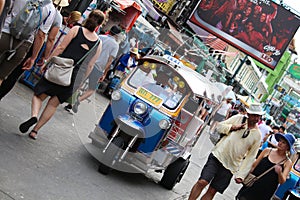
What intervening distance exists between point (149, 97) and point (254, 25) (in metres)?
17.6

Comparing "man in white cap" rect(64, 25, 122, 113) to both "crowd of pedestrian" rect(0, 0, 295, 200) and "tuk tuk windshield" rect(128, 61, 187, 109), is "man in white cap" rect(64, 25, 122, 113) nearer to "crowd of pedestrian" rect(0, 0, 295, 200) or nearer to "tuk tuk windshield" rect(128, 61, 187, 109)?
"tuk tuk windshield" rect(128, 61, 187, 109)

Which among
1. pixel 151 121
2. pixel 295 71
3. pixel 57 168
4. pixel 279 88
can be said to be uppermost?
pixel 295 71

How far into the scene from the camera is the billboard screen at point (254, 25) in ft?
77.6

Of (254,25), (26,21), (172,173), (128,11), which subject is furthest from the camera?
(254,25)

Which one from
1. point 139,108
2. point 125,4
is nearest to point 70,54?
point 139,108

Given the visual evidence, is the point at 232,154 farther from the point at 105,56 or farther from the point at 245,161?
the point at 105,56

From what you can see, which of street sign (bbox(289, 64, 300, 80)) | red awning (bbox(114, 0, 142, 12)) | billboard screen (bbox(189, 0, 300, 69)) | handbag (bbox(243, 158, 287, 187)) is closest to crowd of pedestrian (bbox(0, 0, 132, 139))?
handbag (bbox(243, 158, 287, 187))

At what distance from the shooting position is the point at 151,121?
6.96 metres

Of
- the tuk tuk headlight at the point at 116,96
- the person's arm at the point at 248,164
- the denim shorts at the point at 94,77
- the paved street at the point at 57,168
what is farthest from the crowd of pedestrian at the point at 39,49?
the person's arm at the point at 248,164

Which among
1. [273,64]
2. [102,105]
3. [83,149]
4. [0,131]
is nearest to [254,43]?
[273,64]

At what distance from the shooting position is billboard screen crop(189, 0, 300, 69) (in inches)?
931

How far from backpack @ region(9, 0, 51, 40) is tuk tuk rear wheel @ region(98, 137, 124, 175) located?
5.90 feet

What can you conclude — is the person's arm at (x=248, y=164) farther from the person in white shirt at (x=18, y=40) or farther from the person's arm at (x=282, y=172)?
the person in white shirt at (x=18, y=40)

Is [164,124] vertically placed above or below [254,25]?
below
